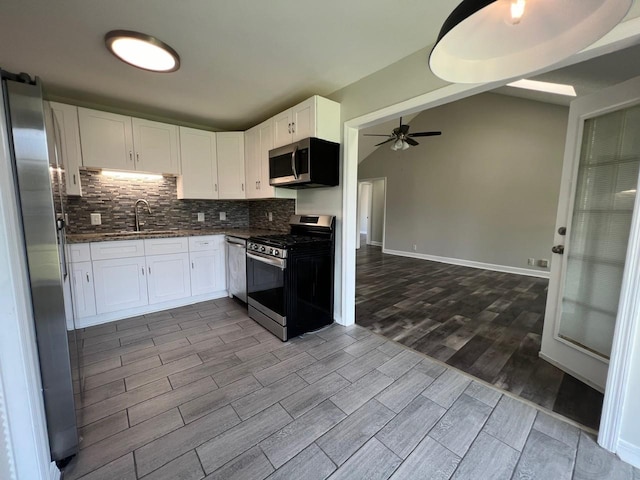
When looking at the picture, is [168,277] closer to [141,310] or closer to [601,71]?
[141,310]

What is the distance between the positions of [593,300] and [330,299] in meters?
2.15

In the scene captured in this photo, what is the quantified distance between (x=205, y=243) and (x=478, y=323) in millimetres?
3445

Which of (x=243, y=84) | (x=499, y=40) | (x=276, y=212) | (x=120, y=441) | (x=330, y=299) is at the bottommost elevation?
(x=120, y=441)

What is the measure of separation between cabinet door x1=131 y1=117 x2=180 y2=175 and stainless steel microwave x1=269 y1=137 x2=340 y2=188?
5.20 ft

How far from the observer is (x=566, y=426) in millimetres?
1541

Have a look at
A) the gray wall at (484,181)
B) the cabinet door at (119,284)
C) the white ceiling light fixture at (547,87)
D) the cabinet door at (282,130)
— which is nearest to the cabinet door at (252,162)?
the cabinet door at (282,130)

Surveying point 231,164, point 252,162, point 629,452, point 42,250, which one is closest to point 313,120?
point 252,162

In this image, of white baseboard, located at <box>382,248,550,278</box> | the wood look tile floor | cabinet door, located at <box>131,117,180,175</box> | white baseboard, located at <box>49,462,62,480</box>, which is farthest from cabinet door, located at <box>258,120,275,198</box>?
white baseboard, located at <box>382,248,550,278</box>

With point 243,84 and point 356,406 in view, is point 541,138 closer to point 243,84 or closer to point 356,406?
point 243,84

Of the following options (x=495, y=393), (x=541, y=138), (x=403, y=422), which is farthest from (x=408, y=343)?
(x=541, y=138)

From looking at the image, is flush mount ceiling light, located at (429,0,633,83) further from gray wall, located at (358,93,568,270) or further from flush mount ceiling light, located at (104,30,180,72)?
gray wall, located at (358,93,568,270)

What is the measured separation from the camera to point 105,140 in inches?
115

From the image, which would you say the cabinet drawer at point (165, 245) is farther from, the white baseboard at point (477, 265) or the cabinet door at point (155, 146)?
the white baseboard at point (477, 265)

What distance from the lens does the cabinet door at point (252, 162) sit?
3.42 meters
